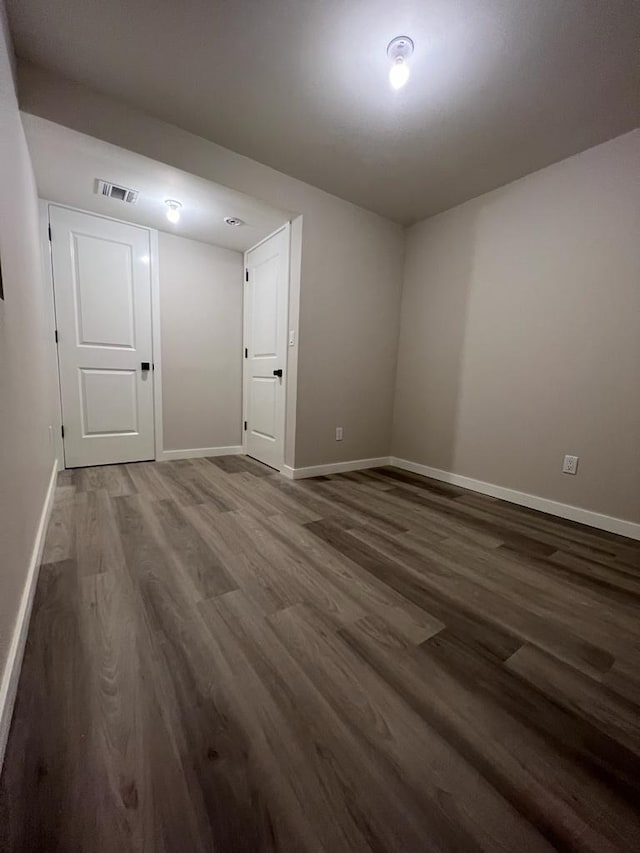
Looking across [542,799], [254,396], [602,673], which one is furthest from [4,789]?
[254,396]

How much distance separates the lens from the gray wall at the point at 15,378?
924 mm

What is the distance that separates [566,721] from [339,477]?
212 cm

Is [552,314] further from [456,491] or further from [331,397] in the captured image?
[331,397]

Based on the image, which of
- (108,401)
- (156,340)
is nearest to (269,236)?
(156,340)

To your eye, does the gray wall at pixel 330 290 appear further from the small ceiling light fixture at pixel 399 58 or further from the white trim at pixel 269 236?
the small ceiling light fixture at pixel 399 58

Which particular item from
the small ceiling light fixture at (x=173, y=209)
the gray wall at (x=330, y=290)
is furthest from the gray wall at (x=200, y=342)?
the gray wall at (x=330, y=290)

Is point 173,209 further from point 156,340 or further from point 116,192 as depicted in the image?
point 156,340

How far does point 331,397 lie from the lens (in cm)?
289

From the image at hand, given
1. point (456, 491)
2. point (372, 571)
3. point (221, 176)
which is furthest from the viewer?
point (456, 491)

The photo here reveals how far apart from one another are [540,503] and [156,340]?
3.38 metres

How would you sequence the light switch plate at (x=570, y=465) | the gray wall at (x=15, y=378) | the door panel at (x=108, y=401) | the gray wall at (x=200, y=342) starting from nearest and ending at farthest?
the gray wall at (x=15, y=378) → the light switch plate at (x=570, y=465) → the door panel at (x=108, y=401) → the gray wall at (x=200, y=342)

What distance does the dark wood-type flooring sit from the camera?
0.62m

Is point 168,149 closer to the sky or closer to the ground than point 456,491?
closer to the sky

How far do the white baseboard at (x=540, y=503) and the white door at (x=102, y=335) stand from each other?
8.80 ft
